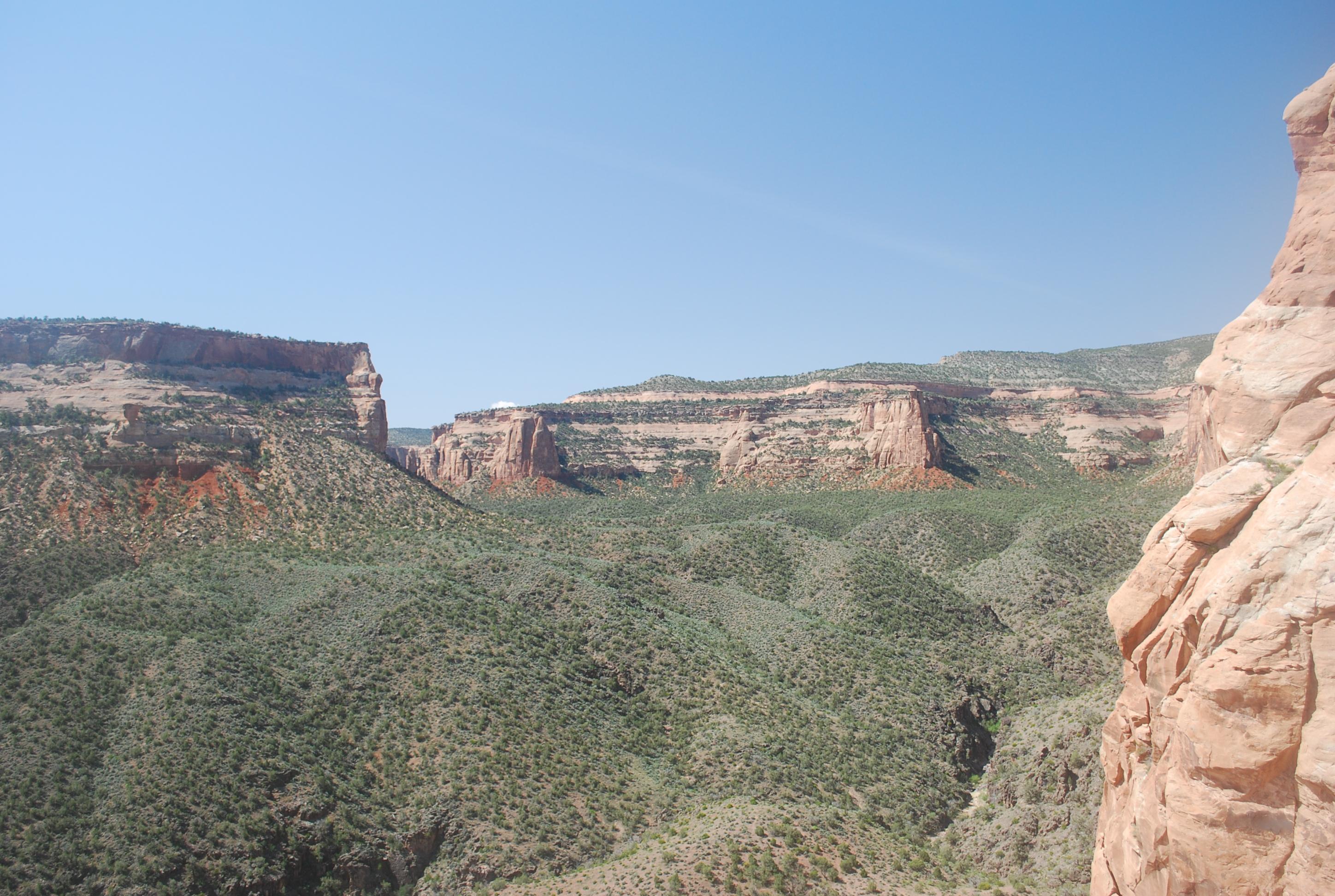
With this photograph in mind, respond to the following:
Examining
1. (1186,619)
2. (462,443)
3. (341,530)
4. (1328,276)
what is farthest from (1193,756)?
(462,443)

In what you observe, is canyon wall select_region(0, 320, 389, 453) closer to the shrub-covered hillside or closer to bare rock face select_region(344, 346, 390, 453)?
bare rock face select_region(344, 346, 390, 453)

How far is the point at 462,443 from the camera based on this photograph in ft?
490

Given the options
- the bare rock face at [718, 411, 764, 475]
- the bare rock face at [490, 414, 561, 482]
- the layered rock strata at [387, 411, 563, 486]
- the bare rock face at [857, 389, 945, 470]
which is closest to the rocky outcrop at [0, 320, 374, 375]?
the layered rock strata at [387, 411, 563, 486]

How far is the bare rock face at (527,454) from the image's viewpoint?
134m

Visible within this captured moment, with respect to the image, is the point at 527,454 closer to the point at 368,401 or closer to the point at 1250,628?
the point at 368,401

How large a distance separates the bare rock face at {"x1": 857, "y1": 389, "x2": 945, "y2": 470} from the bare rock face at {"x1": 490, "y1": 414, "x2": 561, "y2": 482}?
52.1m

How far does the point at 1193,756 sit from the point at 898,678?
34741mm

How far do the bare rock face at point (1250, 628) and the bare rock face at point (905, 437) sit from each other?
10284 cm

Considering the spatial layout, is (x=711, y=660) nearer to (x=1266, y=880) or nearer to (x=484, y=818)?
(x=484, y=818)

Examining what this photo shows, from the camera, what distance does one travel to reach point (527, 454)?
135250 millimetres

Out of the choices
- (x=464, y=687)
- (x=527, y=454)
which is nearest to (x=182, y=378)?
(x=464, y=687)

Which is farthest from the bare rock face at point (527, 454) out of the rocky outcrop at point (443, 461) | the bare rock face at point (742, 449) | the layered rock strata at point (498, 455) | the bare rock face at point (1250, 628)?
the bare rock face at point (1250, 628)

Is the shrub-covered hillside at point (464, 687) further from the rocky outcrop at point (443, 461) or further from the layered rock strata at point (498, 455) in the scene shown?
the rocky outcrop at point (443, 461)

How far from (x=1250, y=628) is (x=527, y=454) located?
128 m
